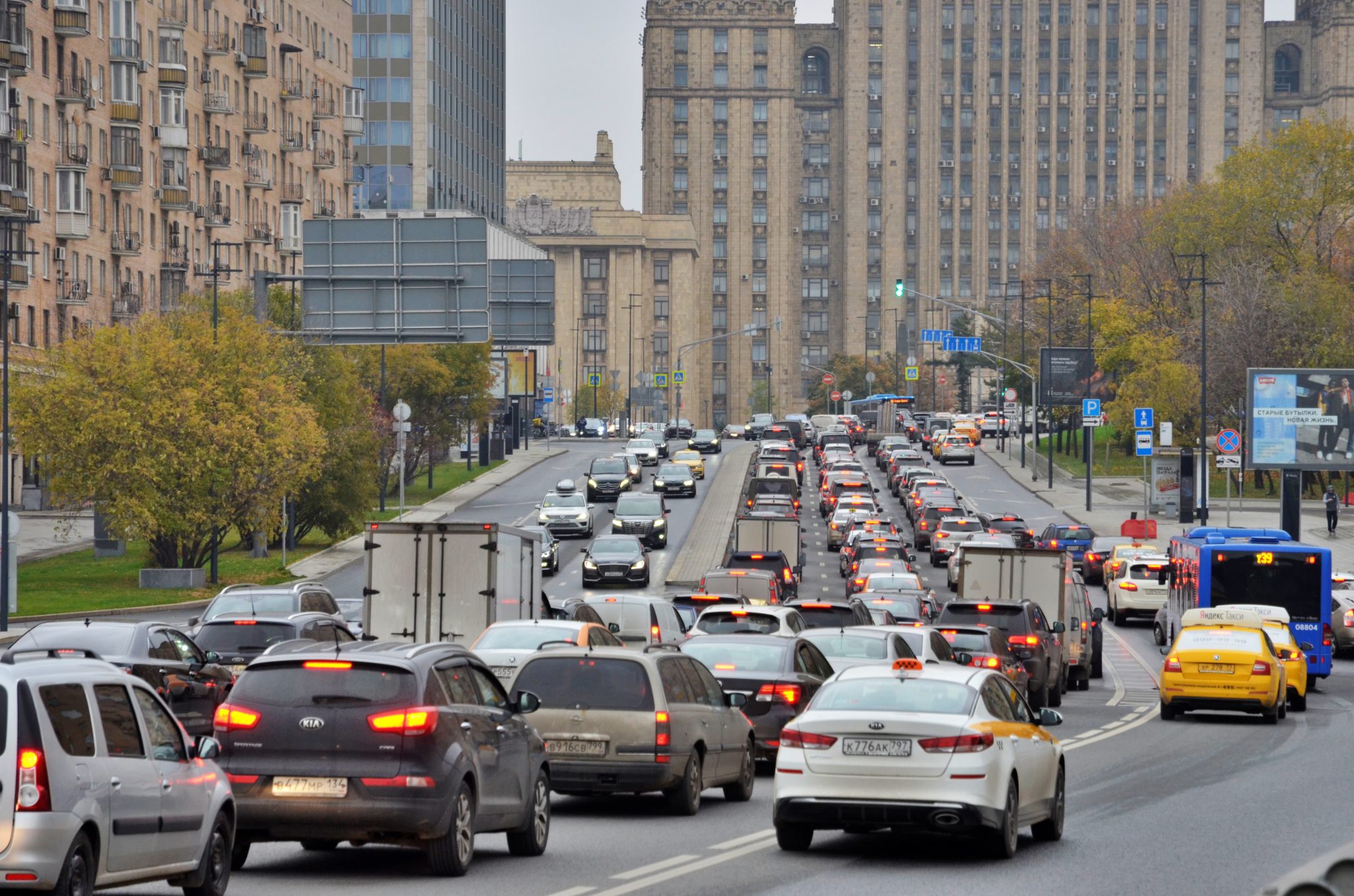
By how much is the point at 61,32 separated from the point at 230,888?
68.4 m

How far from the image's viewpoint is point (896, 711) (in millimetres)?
14445

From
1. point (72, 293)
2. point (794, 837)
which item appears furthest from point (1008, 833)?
point (72, 293)

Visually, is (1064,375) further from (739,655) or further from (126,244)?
(739,655)

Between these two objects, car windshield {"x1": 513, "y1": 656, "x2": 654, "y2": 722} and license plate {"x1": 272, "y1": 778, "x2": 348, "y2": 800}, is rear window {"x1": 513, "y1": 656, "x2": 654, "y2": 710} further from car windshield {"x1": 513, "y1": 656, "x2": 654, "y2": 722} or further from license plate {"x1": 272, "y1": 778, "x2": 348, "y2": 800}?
license plate {"x1": 272, "y1": 778, "x2": 348, "y2": 800}

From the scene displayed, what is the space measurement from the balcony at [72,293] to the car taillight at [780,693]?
59.1m

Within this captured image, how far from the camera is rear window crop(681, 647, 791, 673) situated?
2111 cm

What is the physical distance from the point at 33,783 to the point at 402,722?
3.26 meters

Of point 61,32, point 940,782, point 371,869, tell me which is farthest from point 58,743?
point 61,32

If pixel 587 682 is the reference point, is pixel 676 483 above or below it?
below

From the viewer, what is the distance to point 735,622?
2711 cm

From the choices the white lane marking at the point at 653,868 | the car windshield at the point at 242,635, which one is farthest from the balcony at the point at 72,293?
the white lane marking at the point at 653,868

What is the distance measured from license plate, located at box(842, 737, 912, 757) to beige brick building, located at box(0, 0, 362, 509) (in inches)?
1703

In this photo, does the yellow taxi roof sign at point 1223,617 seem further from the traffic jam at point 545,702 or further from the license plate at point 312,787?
the license plate at point 312,787

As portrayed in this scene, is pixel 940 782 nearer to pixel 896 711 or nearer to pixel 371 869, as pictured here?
pixel 896 711
